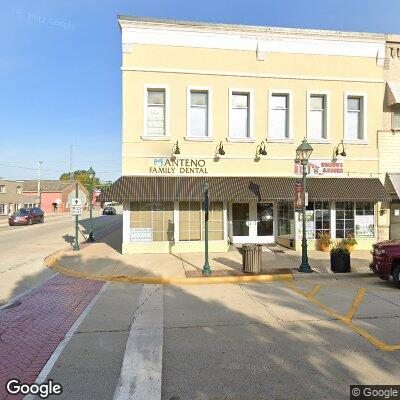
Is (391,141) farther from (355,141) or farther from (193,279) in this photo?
(193,279)

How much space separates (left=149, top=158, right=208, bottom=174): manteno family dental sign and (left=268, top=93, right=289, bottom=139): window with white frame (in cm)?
342

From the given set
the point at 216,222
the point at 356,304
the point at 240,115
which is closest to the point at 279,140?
the point at 240,115

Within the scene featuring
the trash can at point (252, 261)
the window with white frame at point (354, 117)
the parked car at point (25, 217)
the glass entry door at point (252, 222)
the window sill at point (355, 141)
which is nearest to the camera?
the trash can at point (252, 261)

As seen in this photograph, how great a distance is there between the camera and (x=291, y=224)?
49.3ft

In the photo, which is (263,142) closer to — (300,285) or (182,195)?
(182,195)

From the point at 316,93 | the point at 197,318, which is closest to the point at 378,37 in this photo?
the point at 316,93

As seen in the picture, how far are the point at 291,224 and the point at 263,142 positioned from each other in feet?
12.6

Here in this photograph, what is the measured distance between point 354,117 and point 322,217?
4.67 meters

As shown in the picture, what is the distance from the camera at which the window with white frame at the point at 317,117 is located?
578 inches

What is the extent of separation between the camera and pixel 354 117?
15.0 metres

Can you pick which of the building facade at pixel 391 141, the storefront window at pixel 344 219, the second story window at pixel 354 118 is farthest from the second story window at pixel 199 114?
the building facade at pixel 391 141

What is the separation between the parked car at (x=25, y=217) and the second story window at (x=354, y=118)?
105 feet

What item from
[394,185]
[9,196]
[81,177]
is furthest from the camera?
[81,177]

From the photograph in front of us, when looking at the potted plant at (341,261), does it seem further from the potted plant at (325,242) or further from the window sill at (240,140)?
the window sill at (240,140)
